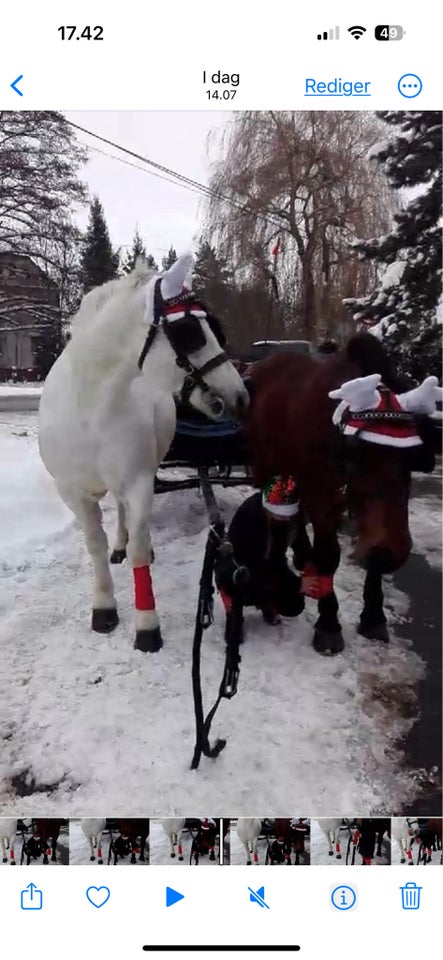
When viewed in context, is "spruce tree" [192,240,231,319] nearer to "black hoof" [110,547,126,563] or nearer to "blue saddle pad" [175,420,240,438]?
"blue saddle pad" [175,420,240,438]

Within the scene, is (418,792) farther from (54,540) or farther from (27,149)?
(27,149)

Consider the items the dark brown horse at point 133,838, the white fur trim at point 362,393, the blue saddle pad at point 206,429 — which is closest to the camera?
the white fur trim at point 362,393

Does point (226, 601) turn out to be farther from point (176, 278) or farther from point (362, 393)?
point (176, 278)

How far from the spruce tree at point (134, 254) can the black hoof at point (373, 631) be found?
851 mm

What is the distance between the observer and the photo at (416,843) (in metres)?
0.92

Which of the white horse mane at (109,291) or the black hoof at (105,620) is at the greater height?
the white horse mane at (109,291)
